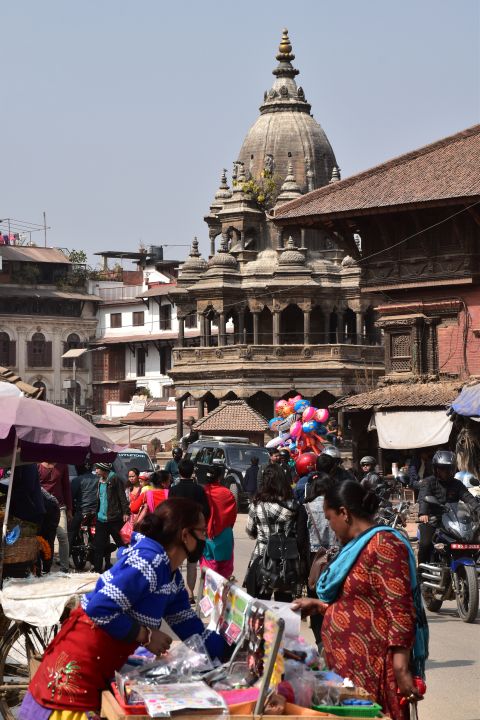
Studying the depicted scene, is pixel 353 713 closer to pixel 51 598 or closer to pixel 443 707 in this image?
pixel 51 598

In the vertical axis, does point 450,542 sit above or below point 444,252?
below

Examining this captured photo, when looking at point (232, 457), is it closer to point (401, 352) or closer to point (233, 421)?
point (401, 352)

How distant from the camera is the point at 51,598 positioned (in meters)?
8.34

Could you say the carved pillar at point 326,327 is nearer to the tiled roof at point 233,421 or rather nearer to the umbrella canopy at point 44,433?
the tiled roof at point 233,421

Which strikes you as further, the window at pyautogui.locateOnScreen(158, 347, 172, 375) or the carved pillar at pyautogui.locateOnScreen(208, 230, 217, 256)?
the window at pyautogui.locateOnScreen(158, 347, 172, 375)

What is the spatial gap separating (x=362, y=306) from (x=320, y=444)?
1441 inches

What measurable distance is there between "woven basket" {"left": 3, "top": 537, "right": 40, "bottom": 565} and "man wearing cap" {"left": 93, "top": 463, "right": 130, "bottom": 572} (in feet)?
26.4

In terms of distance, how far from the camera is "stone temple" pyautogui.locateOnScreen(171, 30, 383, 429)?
200 ft

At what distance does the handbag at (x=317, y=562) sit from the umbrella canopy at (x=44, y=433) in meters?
1.85

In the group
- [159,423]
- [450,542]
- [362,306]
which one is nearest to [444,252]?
[450,542]

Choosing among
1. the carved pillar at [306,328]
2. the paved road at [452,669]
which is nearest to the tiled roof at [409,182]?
the paved road at [452,669]

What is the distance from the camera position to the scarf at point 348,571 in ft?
20.8

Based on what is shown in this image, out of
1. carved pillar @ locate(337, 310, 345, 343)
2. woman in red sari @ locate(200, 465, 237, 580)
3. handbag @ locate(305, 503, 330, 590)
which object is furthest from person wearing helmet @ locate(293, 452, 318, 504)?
carved pillar @ locate(337, 310, 345, 343)

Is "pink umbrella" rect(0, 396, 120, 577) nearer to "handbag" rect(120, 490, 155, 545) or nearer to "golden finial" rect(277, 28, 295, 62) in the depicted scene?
"handbag" rect(120, 490, 155, 545)
